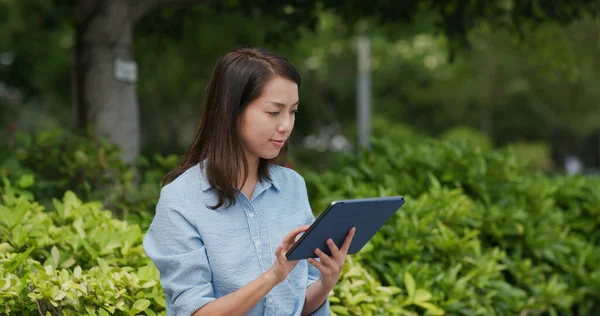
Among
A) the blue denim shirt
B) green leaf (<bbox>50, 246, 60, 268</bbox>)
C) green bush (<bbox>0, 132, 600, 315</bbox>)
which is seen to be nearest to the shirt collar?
the blue denim shirt

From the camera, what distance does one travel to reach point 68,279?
2.93m

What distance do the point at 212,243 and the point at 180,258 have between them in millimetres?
101

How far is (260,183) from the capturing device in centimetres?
242

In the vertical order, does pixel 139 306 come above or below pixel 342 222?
below

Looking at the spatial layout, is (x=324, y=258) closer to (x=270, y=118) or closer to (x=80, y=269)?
(x=270, y=118)

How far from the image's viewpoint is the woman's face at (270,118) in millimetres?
2279

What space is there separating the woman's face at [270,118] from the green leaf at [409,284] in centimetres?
185

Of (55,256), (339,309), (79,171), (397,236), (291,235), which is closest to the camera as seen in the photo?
(291,235)

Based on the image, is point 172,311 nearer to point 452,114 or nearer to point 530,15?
point 530,15

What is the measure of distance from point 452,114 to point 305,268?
22123mm

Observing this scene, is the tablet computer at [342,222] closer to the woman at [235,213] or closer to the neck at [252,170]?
the woman at [235,213]

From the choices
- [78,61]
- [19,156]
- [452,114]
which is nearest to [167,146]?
[78,61]

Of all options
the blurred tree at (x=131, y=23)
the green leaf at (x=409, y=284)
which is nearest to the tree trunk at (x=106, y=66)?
the blurred tree at (x=131, y=23)

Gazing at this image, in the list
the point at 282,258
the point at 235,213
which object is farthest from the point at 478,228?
the point at 282,258
